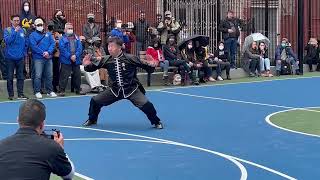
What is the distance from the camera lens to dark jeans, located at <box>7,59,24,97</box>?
1641cm

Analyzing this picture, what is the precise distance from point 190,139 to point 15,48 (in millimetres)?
7112

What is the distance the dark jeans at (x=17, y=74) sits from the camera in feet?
53.8

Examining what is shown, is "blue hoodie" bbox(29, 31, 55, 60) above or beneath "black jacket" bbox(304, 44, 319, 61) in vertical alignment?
above

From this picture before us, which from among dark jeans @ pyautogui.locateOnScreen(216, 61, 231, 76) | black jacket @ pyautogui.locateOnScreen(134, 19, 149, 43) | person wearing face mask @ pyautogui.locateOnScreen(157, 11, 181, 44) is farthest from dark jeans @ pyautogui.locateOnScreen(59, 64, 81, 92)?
dark jeans @ pyautogui.locateOnScreen(216, 61, 231, 76)

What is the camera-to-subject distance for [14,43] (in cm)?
1620

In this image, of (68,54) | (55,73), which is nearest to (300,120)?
(68,54)

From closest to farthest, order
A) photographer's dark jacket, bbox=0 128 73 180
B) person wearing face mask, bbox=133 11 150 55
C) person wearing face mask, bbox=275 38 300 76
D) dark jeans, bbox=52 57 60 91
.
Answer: photographer's dark jacket, bbox=0 128 73 180, dark jeans, bbox=52 57 60 91, person wearing face mask, bbox=133 11 150 55, person wearing face mask, bbox=275 38 300 76

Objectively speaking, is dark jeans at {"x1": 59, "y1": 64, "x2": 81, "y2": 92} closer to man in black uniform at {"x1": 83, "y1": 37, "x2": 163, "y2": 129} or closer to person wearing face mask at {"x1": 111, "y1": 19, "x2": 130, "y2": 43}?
person wearing face mask at {"x1": 111, "y1": 19, "x2": 130, "y2": 43}

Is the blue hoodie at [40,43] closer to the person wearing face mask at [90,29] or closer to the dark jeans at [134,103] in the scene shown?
the person wearing face mask at [90,29]

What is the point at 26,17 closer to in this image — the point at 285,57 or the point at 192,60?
the point at 192,60

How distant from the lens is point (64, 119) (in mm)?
13250

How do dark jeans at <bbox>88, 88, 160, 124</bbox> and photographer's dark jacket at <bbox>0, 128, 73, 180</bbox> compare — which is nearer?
photographer's dark jacket at <bbox>0, 128, 73, 180</bbox>

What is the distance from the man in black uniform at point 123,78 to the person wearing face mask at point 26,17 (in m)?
6.03

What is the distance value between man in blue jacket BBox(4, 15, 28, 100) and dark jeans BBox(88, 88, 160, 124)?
4.83 meters
